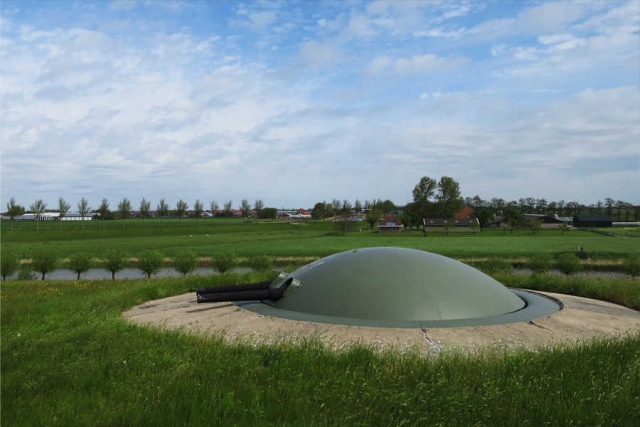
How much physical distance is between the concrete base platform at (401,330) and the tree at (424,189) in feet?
417

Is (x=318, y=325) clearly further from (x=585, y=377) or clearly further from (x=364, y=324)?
(x=585, y=377)

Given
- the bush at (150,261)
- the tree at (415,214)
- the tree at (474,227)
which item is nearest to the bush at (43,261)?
the bush at (150,261)

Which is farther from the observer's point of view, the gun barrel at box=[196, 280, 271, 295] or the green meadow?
the gun barrel at box=[196, 280, 271, 295]

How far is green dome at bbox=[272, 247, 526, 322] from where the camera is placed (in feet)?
28.5

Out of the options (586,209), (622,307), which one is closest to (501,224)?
(586,209)

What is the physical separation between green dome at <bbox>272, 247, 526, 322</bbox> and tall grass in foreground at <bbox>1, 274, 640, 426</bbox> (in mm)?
2060

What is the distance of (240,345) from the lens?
6.90m

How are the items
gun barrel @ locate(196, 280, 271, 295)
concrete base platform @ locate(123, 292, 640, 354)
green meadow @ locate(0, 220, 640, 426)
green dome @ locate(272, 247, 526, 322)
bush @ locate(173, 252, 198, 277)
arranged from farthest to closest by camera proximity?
bush @ locate(173, 252, 198, 277) < gun barrel @ locate(196, 280, 271, 295) < green dome @ locate(272, 247, 526, 322) < concrete base platform @ locate(123, 292, 640, 354) < green meadow @ locate(0, 220, 640, 426)

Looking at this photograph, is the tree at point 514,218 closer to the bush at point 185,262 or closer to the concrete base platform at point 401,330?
the bush at point 185,262

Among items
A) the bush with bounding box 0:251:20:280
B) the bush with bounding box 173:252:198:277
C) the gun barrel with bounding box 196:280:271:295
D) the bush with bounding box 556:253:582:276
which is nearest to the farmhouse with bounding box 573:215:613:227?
the bush with bounding box 556:253:582:276

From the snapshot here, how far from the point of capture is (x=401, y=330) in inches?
303

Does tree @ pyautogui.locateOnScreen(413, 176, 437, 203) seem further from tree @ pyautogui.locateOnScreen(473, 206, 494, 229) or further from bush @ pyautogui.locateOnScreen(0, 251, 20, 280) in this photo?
bush @ pyautogui.locateOnScreen(0, 251, 20, 280)

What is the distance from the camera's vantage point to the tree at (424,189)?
134m

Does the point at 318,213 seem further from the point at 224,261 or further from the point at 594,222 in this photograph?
the point at 224,261
